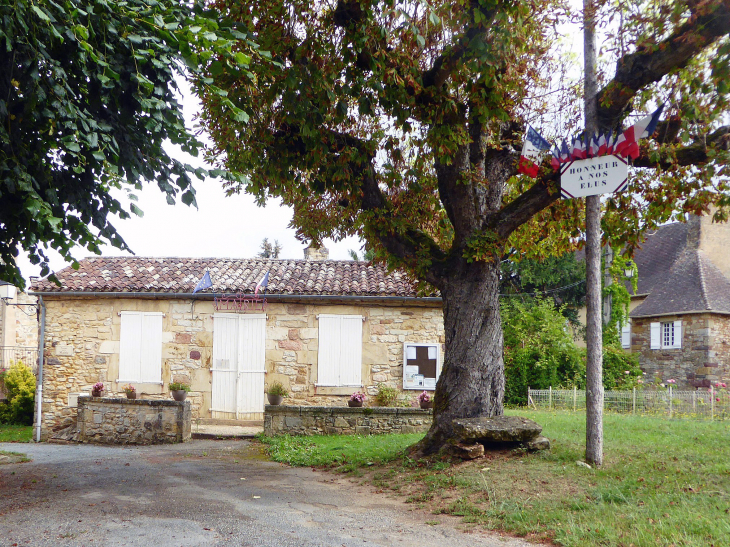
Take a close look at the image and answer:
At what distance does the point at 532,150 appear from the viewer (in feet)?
24.4

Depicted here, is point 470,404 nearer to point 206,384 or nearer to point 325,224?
point 325,224

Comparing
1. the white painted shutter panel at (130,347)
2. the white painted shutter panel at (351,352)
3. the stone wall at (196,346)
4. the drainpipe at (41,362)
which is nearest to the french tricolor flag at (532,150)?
the stone wall at (196,346)

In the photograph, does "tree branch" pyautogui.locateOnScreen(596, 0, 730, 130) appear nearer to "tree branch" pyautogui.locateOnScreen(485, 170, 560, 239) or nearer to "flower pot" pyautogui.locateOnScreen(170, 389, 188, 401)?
"tree branch" pyautogui.locateOnScreen(485, 170, 560, 239)

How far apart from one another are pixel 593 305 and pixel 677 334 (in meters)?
17.7

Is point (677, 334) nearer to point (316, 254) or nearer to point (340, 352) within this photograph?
point (316, 254)

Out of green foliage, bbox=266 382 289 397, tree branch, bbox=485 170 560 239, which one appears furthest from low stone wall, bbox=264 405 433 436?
tree branch, bbox=485 170 560 239

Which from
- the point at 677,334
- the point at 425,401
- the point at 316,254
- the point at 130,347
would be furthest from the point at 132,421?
the point at 677,334

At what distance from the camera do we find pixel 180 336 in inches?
563

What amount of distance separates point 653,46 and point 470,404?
462 cm

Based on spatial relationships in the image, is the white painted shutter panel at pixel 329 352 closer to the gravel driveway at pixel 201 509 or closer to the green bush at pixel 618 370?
the gravel driveway at pixel 201 509

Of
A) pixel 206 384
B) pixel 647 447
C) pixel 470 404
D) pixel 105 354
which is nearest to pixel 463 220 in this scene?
pixel 470 404

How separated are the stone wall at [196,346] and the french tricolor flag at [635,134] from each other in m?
7.90

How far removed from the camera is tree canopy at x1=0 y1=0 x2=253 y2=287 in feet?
17.4

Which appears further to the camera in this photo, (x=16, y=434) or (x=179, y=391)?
(x=16, y=434)
